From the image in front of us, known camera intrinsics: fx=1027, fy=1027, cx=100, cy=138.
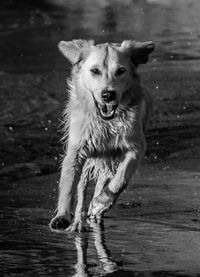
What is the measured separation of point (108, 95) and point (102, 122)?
0.46 metres

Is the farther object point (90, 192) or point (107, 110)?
point (90, 192)

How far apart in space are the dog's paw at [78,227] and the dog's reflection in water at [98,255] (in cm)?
6

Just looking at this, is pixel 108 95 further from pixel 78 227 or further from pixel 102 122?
pixel 78 227

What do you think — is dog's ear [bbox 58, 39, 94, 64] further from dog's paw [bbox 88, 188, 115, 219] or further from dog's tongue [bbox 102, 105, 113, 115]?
dog's paw [bbox 88, 188, 115, 219]

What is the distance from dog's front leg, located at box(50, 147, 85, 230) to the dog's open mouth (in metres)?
0.41

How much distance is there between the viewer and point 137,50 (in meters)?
8.55

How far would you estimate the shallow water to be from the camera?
719cm

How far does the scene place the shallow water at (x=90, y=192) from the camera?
283 inches

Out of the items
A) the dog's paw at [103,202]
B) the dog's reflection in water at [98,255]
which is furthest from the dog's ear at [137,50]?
the dog's reflection in water at [98,255]

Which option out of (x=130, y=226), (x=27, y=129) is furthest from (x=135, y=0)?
(x=130, y=226)

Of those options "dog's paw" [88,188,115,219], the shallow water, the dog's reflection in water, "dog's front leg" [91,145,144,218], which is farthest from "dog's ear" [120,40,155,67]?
the dog's reflection in water

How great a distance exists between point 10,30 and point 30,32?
1.65ft

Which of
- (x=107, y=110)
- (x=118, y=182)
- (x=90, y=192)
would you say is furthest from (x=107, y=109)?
(x=90, y=192)

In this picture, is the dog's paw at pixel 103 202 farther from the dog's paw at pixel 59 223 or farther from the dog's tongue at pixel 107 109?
the dog's tongue at pixel 107 109
